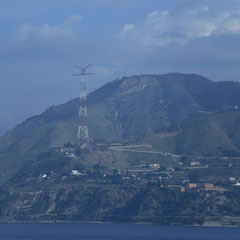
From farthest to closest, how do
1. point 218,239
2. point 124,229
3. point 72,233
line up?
point 124,229 < point 72,233 < point 218,239

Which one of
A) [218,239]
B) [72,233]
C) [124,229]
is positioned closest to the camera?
[218,239]

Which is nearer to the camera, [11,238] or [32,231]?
[11,238]

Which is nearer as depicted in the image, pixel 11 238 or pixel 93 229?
pixel 11 238

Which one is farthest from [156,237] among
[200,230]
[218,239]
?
[200,230]

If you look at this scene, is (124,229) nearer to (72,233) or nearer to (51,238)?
(72,233)

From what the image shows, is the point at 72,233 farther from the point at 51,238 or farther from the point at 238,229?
the point at 238,229

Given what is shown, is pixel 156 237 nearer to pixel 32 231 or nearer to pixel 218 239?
pixel 218 239

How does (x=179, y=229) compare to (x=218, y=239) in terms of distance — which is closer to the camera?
(x=218, y=239)
